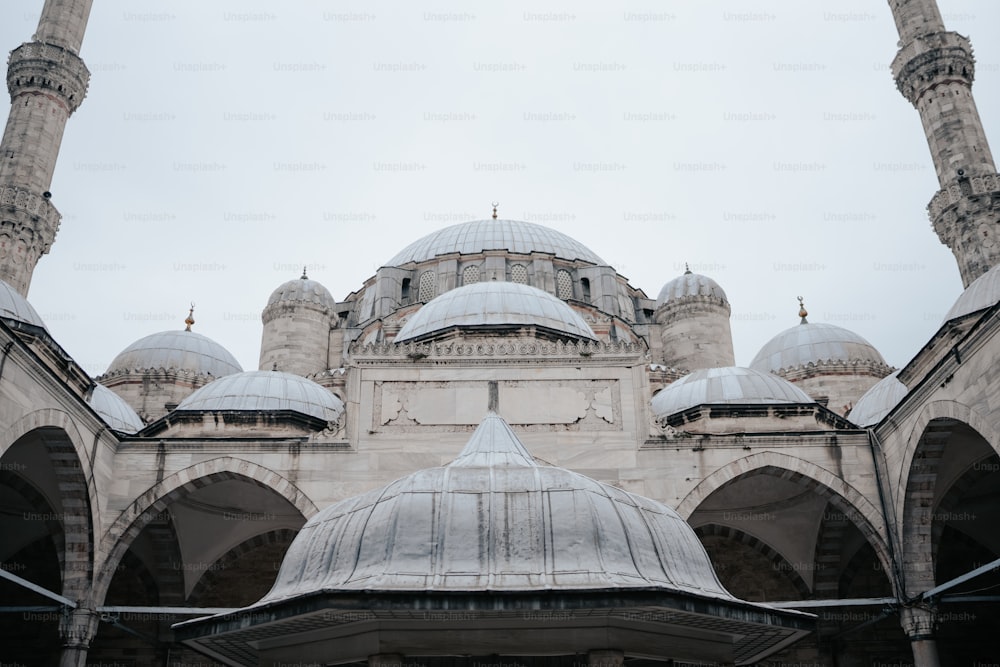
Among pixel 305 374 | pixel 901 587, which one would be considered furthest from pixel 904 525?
pixel 305 374

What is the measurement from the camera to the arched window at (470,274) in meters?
21.5

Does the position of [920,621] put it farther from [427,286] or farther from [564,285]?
[427,286]

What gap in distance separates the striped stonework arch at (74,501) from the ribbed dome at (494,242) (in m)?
12.5

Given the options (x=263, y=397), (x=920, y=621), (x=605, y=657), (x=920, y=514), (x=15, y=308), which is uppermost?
(x=15, y=308)

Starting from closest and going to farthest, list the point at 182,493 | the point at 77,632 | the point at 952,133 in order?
the point at 77,632
the point at 182,493
the point at 952,133

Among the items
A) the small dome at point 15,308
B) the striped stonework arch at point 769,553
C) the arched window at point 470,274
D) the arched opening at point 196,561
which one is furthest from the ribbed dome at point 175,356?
the striped stonework arch at point 769,553

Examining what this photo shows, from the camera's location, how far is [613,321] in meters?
20.1

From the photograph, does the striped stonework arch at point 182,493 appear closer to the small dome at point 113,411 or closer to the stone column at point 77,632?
the stone column at point 77,632

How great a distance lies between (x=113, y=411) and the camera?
16.0 metres

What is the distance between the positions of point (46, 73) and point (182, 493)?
977 centimetres

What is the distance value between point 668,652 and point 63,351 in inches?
422

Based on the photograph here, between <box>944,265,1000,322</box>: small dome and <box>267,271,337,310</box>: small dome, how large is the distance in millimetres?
13992

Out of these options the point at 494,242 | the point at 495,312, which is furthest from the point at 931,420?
the point at 494,242

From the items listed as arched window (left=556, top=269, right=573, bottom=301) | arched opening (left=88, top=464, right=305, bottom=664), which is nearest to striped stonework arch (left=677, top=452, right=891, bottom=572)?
arched opening (left=88, top=464, right=305, bottom=664)
